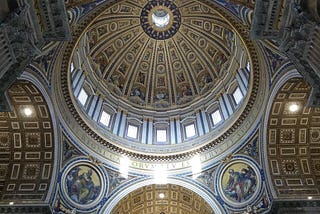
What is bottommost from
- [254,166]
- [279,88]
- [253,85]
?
[254,166]

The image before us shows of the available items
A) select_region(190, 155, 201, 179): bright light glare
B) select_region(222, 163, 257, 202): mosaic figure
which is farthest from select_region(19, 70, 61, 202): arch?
select_region(222, 163, 257, 202): mosaic figure

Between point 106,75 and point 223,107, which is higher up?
point 106,75

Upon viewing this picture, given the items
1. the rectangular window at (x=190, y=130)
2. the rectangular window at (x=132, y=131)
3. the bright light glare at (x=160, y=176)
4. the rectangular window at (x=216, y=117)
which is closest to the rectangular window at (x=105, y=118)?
the rectangular window at (x=132, y=131)

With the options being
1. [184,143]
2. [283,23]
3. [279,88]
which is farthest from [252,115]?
[283,23]

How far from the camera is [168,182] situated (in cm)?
2145

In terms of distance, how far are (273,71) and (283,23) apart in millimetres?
5764

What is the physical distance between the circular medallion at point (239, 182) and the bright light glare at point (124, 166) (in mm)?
5334

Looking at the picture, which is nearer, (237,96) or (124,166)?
(124,166)

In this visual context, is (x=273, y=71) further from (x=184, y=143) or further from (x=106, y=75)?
(x=106, y=75)

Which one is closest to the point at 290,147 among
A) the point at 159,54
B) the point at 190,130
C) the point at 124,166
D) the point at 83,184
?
the point at 190,130

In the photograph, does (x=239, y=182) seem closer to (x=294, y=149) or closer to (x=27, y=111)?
(x=294, y=149)

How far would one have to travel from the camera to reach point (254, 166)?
1989 centimetres

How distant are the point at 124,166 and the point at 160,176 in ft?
7.05

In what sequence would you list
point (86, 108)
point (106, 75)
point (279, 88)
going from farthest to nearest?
point (106, 75) → point (86, 108) → point (279, 88)
